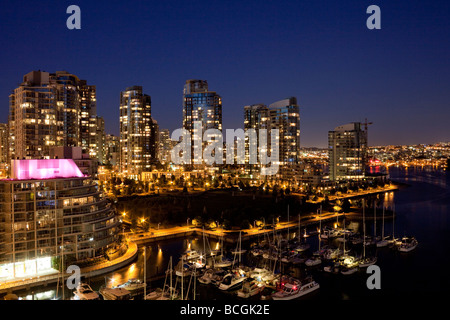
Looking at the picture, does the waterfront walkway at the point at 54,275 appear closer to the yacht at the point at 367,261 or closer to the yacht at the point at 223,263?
the yacht at the point at 223,263

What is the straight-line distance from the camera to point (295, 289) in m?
15.5

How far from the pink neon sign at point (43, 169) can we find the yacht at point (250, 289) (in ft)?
32.2

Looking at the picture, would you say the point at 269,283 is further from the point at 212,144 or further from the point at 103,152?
the point at 103,152

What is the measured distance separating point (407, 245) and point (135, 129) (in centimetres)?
4546

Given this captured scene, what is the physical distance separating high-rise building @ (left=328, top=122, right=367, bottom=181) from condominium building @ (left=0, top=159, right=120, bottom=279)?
5105 cm

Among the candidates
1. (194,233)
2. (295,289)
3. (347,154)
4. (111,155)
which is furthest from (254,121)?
(295,289)

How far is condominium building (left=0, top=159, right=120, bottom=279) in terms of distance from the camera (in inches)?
626

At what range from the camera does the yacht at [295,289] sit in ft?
49.8

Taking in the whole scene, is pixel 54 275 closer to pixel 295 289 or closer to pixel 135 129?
pixel 295 289

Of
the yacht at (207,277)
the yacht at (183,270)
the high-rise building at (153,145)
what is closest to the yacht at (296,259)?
the yacht at (207,277)

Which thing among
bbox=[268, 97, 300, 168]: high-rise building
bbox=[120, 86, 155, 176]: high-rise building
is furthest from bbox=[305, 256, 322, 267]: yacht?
bbox=[120, 86, 155, 176]: high-rise building

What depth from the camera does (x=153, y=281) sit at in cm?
1695

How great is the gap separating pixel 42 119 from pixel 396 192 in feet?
158
